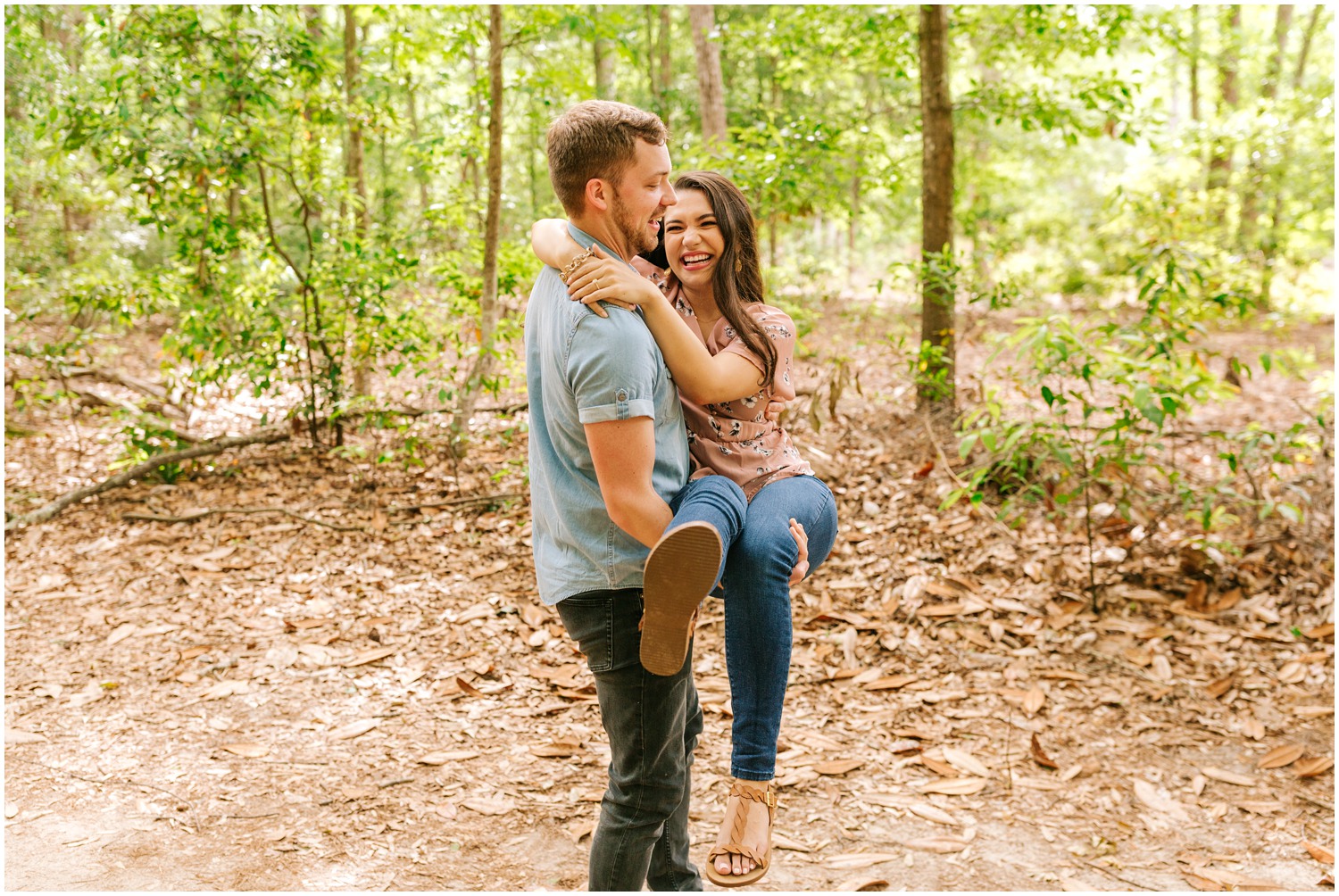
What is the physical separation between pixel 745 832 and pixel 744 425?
0.96 m

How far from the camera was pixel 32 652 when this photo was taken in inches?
176

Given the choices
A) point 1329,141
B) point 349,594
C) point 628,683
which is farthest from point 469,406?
point 1329,141

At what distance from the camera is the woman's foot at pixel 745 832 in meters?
2.07

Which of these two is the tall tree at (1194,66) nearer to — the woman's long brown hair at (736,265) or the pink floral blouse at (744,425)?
the woman's long brown hair at (736,265)

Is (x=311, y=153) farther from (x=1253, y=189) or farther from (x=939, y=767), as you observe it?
(x=1253, y=189)

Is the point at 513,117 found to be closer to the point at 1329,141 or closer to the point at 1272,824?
the point at 1329,141

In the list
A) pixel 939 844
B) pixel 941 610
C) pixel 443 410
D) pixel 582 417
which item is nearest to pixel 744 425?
pixel 582 417

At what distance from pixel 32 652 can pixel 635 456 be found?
420 cm

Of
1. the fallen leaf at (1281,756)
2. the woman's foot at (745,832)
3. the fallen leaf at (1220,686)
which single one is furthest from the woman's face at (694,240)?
the fallen leaf at (1220,686)

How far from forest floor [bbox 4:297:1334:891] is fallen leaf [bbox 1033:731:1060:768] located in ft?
0.04

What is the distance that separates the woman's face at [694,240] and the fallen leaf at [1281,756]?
333 cm

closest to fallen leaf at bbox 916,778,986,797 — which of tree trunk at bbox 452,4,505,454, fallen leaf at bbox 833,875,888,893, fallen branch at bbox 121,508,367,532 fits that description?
fallen leaf at bbox 833,875,888,893

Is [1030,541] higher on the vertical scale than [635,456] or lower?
lower

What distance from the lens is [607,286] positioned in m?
1.84
